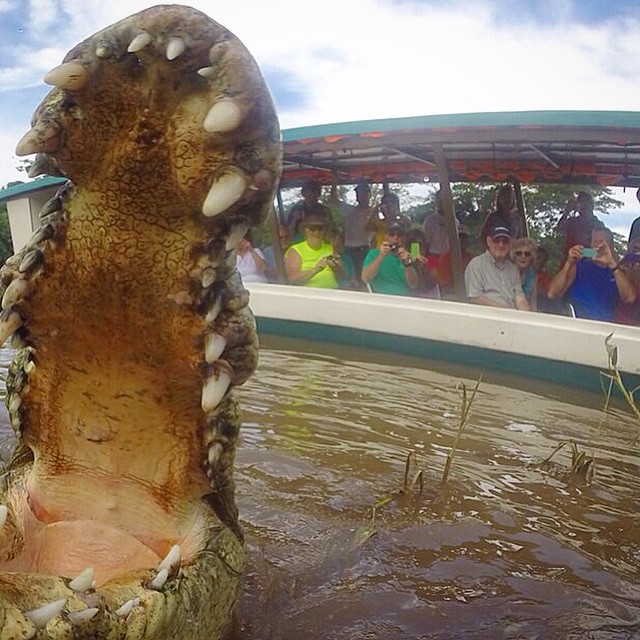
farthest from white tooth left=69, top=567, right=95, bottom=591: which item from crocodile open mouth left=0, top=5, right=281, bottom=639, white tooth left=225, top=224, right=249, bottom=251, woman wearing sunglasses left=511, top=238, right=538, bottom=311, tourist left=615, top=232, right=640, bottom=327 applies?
woman wearing sunglasses left=511, top=238, right=538, bottom=311

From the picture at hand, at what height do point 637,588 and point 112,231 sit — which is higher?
point 112,231

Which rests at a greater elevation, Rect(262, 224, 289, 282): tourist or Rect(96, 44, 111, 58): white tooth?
Rect(96, 44, 111, 58): white tooth

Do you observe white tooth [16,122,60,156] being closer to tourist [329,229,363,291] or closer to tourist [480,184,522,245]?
tourist [480,184,522,245]

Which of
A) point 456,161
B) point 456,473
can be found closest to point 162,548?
point 456,473

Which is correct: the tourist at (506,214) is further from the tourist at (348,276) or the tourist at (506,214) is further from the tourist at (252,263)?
the tourist at (252,263)

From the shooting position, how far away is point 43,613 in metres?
1.04

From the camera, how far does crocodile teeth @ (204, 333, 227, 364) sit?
1.35 meters

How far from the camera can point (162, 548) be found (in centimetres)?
156

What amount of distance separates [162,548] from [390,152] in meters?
6.35

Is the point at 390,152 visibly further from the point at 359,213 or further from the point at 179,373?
the point at 179,373

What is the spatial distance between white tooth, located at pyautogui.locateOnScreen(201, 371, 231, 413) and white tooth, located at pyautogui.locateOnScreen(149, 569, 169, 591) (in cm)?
29

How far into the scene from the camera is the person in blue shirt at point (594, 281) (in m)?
6.39

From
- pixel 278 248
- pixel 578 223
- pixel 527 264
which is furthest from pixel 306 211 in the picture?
pixel 578 223

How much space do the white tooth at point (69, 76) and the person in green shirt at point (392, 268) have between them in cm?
643
